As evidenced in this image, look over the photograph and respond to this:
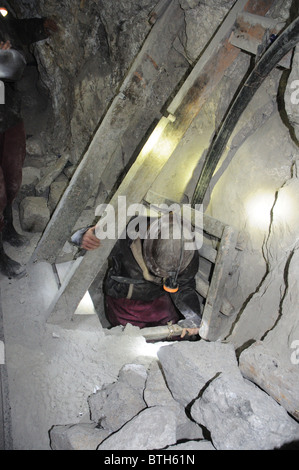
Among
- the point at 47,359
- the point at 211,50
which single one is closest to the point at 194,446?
the point at 47,359

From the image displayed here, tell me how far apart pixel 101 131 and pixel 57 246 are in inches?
66.5

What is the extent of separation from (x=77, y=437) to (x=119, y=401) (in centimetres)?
36

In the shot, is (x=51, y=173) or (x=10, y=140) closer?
(x=10, y=140)

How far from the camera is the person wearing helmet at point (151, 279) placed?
3.41 metres

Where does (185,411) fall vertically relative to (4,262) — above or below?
above

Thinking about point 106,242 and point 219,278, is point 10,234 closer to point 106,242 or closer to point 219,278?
point 106,242

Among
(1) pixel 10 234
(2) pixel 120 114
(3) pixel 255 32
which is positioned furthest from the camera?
(1) pixel 10 234

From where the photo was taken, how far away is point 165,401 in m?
2.04

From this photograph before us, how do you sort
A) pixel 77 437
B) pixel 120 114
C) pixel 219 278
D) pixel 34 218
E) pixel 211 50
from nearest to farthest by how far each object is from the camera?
pixel 77 437, pixel 211 50, pixel 219 278, pixel 120 114, pixel 34 218

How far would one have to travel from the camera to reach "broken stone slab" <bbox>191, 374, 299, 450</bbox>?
4.85 feet

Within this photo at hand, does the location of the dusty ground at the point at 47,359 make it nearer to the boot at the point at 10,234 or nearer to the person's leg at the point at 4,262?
the person's leg at the point at 4,262

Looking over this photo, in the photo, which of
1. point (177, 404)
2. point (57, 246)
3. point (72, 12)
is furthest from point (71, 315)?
point (72, 12)

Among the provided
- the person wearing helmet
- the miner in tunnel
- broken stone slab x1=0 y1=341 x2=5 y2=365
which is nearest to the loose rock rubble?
broken stone slab x1=0 y1=341 x2=5 y2=365
